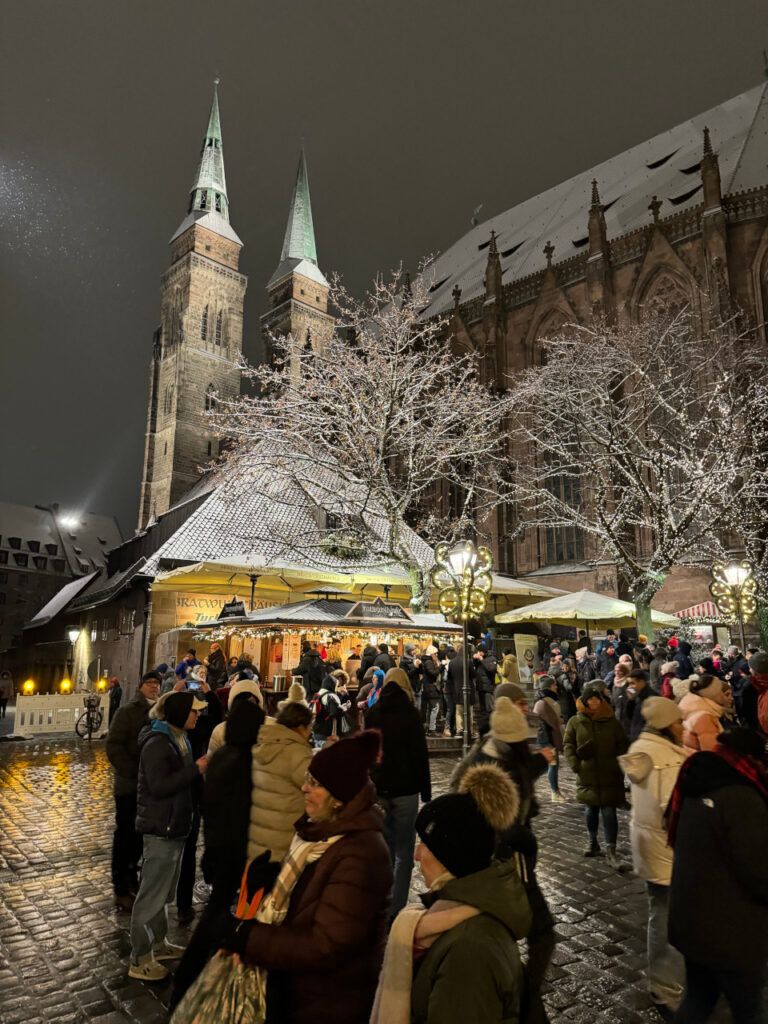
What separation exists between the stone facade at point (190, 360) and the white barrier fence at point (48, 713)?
1124 inches

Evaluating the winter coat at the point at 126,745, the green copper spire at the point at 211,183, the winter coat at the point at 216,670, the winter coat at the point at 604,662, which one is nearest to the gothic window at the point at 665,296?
the winter coat at the point at 604,662

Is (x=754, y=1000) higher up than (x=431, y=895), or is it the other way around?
(x=431, y=895)

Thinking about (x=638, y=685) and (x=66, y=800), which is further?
(x=66, y=800)

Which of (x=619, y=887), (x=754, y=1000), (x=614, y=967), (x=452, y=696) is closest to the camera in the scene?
(x=754, y=1000)

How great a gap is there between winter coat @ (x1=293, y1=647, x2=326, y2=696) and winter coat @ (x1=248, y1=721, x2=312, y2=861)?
784 centimetres

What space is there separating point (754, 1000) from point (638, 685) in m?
4.77

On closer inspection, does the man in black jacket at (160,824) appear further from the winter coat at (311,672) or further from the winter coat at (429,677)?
the winter coat at (429,677)

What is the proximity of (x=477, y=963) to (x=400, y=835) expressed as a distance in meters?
3.75

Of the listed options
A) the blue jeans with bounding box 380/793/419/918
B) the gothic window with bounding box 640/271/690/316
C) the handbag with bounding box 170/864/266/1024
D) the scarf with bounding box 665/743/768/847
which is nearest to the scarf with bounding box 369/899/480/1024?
the handbag with bounding box 170/864/266/1024

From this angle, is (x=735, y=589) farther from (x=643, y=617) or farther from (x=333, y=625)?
(x=333, y=625)

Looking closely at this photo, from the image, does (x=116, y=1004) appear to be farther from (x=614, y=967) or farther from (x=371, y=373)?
(x=371, y=373)

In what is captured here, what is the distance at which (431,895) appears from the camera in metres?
1.94

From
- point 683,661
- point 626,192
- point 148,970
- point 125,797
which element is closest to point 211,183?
point 626,192

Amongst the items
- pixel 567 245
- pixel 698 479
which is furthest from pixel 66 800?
pixel 567 245
